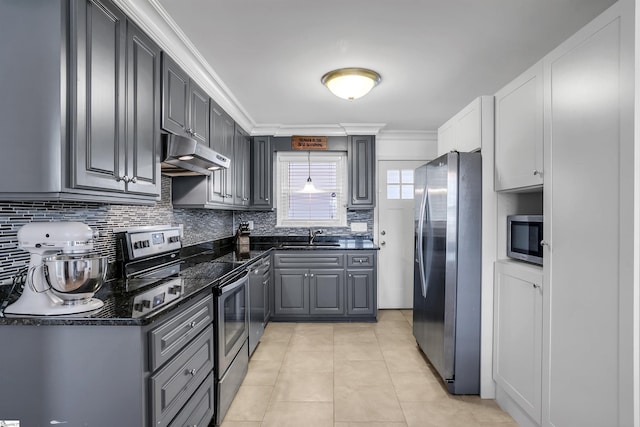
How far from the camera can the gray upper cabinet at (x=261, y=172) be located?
4289 mm

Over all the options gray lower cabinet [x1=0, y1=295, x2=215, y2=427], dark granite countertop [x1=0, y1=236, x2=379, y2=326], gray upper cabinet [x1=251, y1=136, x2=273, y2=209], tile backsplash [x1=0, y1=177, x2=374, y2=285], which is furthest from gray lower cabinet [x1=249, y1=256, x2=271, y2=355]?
gray lower cabinet [x1=0, y1=295, x2=215, y2=427]

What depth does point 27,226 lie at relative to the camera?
1.30 metres

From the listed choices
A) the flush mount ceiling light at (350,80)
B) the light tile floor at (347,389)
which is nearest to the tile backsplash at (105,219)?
the light tile floor at (347,389)

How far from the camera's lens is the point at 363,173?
4.32 m

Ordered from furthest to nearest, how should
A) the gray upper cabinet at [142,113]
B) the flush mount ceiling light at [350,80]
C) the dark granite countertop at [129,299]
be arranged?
the flush mount ceiling light at [350,80], the gray upper cabinet at [142,113], the dark granite countertop at [129,299]

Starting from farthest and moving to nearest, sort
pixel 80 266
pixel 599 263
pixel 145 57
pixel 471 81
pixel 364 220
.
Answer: pixel 364 220, pixel 471 81, pixel 145 57, pixel 599 263, pixel 80 266

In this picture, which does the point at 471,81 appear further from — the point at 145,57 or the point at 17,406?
the point at 17,406

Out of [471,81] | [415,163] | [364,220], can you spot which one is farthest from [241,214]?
[471,81]

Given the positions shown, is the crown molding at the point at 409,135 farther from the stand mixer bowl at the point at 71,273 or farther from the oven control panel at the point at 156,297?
the stand mixer bowl at the point at 71,273

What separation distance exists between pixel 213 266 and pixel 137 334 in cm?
126

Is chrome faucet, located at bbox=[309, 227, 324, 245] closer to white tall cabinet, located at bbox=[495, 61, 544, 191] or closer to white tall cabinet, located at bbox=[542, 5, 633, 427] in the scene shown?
white tall cabinet, located at bbox=[495, 61, 544, 191]

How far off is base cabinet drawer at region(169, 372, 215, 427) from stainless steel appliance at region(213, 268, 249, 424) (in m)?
0.07

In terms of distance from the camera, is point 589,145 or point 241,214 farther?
point 241,214

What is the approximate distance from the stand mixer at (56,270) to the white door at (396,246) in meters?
3.69
